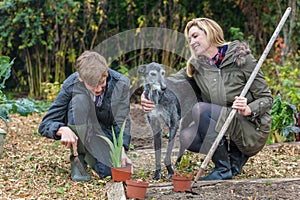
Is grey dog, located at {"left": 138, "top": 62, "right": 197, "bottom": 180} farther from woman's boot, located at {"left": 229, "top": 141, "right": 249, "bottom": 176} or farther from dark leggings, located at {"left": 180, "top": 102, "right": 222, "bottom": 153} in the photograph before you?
woman's boot, located at {"left": 229, "top": 141, "right": 249, "bottom": 176}

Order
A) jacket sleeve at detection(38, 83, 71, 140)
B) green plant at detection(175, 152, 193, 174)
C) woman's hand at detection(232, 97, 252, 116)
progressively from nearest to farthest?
woman's hand at detection(232, 97, 252, 116) < jacket sleeve at detection(38, 83, 71, 140) < green plant at detection(175, 152, 193, 174)

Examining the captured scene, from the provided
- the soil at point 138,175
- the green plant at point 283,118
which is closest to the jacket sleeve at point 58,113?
the soil at point 138,175

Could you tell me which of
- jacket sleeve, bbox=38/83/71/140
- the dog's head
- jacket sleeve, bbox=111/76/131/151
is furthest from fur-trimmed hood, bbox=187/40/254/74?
jacket sleeve, bbox=38/83/71/140

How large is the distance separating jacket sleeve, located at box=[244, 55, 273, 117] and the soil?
476 millimetres

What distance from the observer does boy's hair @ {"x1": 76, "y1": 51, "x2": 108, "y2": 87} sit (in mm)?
3559

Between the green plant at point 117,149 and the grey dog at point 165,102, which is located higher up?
the grey dog at point 165,102

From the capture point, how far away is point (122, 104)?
3.90 m

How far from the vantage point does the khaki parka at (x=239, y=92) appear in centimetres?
364

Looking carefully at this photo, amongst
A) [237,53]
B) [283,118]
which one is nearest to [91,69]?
[237,53]

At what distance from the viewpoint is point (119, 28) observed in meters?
8.77

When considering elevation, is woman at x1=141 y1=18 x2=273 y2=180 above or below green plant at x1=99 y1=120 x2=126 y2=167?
above

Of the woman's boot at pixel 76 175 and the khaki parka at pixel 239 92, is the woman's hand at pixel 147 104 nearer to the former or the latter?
the khaki parka at pixel 239 92

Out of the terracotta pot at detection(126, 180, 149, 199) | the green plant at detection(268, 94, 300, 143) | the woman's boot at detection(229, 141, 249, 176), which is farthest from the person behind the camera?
the green plant at detection(268, 94, 300, 143)

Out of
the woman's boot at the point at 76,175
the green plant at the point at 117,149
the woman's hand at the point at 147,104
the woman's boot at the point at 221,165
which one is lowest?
the woman's boot at the point at 76,175
